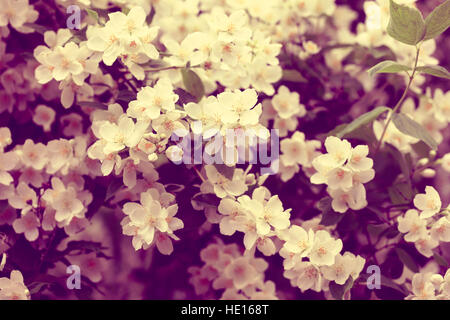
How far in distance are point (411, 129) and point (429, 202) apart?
0.53 feet

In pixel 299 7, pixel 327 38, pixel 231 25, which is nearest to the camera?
pixel 231 25

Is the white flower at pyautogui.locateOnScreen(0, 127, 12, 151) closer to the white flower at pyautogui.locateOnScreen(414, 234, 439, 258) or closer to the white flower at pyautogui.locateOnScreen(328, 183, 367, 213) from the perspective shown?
the white flower at pyautogui.locateOnScreen(328, 183, 367, 213)

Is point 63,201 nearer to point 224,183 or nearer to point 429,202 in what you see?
point 224,183

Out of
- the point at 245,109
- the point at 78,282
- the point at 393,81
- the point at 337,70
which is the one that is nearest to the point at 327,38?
the point at 337,70

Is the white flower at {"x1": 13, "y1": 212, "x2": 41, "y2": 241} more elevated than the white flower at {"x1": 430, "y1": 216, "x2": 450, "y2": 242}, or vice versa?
the white flower at {"x1": 13, "y1": 212, "x2": 41, "y2": 241}

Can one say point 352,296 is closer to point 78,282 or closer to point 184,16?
point 78,282

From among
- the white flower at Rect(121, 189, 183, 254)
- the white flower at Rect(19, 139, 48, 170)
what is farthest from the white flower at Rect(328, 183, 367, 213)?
the white flower at Rect(19, 139, 48, 170)

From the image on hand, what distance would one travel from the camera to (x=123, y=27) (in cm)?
102

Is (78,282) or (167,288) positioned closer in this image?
(78,282)

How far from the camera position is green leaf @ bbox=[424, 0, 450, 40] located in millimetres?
968

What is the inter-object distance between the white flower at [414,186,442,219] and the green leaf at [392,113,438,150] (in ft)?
0.32

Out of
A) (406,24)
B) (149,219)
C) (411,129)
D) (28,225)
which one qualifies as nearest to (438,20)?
(406,24)
